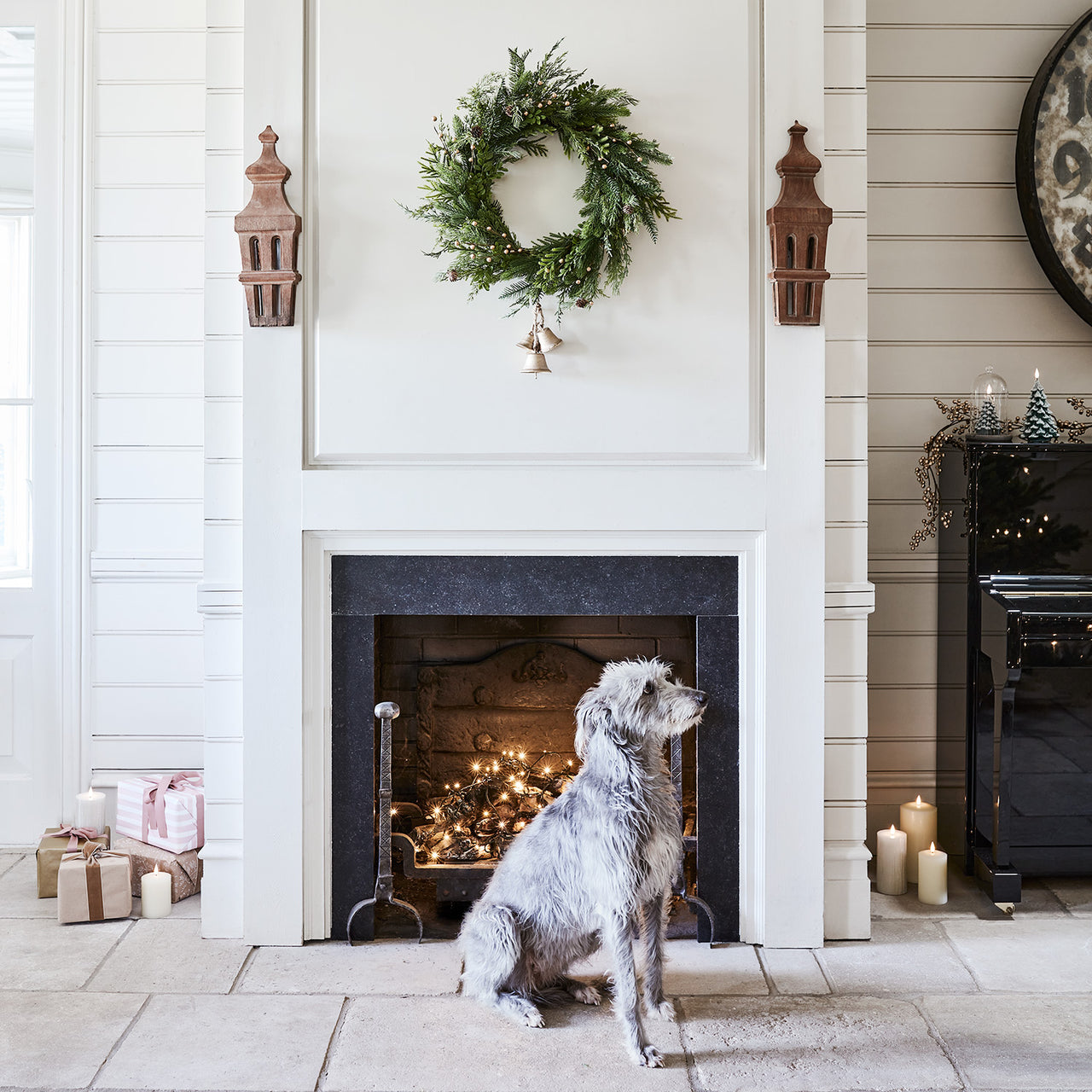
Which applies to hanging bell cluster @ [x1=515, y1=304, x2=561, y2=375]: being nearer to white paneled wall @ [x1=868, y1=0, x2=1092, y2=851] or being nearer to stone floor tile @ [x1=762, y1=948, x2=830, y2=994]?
white paneled wall @ [x1=868, y1=0, x2=1092, y2=851]

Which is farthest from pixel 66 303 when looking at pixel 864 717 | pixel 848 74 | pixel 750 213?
pixel 864 717

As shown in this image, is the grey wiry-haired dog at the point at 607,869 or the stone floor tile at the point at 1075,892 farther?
the stone floor tile at the point at 1075,892

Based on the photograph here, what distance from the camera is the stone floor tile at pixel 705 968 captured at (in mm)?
2430

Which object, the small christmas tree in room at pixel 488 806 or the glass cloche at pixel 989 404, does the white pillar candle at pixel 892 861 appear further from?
the glass cloche at pixel 989 404

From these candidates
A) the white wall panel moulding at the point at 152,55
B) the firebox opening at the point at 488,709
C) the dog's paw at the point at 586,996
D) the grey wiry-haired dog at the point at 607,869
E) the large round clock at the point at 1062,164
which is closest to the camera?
the grey wiry-haired dog at the point at 607,869

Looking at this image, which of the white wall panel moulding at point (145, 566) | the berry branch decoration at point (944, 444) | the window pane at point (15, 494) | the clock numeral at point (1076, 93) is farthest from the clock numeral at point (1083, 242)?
the window pane at point (15, 494)

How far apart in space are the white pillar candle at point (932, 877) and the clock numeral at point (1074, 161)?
6.66 feet

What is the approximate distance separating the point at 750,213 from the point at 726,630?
1.06 meters

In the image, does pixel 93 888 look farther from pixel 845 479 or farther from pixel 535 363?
pixel 845 479

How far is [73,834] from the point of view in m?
2.95

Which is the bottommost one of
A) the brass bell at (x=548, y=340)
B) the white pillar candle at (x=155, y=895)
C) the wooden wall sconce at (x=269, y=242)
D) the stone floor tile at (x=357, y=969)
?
the stone floor tile at (x=357, y=969)

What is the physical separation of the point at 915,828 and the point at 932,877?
0.19 m

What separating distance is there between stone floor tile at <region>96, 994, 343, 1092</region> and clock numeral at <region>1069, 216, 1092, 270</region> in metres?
2.96

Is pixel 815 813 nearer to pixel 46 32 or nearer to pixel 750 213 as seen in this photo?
pixel 750 213
